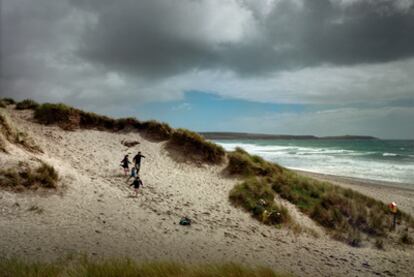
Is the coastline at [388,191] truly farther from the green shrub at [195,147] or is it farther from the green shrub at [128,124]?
the green shrub at [128,124]

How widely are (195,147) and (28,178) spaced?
9.25 m

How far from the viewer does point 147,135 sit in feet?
60.1

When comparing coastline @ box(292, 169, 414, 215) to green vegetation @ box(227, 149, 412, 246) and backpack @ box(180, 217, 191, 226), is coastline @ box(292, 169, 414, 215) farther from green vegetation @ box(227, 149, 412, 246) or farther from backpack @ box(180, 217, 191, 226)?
backpack @ box(180, 217, 191, 226)

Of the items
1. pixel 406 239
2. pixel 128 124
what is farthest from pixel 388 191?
pixel 128 124

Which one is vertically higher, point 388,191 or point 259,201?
point 259,201

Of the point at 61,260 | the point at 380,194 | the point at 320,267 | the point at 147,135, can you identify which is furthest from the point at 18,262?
the point at 380,194

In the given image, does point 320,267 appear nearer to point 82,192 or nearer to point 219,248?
point 219,248

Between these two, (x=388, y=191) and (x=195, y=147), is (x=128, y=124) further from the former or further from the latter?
(x=388, y=191)

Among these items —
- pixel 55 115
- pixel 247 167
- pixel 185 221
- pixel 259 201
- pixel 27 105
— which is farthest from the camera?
pixel 27 105

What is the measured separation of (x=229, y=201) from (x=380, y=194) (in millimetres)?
11992

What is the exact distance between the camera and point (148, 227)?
8.50 metres

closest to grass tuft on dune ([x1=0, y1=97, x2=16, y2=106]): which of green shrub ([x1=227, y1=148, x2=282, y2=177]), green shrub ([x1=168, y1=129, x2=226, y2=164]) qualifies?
green shrub ([x1=168, y1=129, x2=226, y2=164])

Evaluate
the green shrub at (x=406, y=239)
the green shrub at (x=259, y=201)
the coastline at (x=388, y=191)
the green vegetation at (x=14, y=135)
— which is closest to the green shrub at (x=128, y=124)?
the green vegetation at (x=14, y=135)

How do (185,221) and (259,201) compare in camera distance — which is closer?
(185,221)
